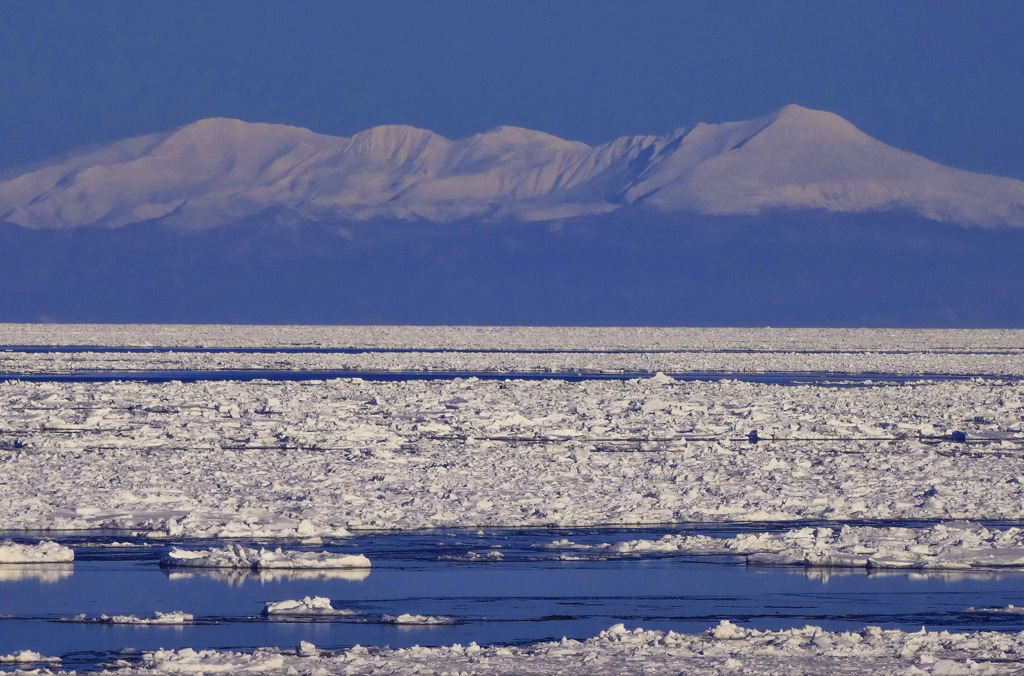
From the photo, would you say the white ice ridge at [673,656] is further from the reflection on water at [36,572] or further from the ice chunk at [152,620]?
the reflection on water at [36,572]

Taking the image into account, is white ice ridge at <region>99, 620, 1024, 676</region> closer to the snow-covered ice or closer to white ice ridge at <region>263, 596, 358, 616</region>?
white ice ridge at <region>263, 596, 358, 616</region>

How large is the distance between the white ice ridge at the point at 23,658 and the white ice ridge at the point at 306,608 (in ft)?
5.50

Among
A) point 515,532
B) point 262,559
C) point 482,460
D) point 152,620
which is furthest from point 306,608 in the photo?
point 482,460

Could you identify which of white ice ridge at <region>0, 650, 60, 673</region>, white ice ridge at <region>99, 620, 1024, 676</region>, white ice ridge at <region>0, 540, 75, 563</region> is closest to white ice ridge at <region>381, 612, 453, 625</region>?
white ice ridge at <region>99, 620, 1024, 676</region>

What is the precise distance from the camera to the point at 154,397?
2762 cm

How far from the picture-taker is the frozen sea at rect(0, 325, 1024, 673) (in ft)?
29.9

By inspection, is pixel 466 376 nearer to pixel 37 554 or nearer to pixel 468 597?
pixel 37 554

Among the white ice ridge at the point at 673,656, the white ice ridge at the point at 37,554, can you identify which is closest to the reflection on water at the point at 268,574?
the white ice ridge at the point at 37,554

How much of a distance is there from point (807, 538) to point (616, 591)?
8.27ft

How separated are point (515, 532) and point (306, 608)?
387 centimetres

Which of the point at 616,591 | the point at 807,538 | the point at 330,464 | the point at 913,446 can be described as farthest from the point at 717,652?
the point at 913,446

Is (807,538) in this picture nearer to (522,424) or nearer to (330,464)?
(330,464)

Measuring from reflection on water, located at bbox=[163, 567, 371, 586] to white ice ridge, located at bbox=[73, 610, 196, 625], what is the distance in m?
1.34

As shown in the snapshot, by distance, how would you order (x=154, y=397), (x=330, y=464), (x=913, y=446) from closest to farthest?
1. (x=330, y=464)
2. (x=913, y=446)
3. (x=154, y=397)
